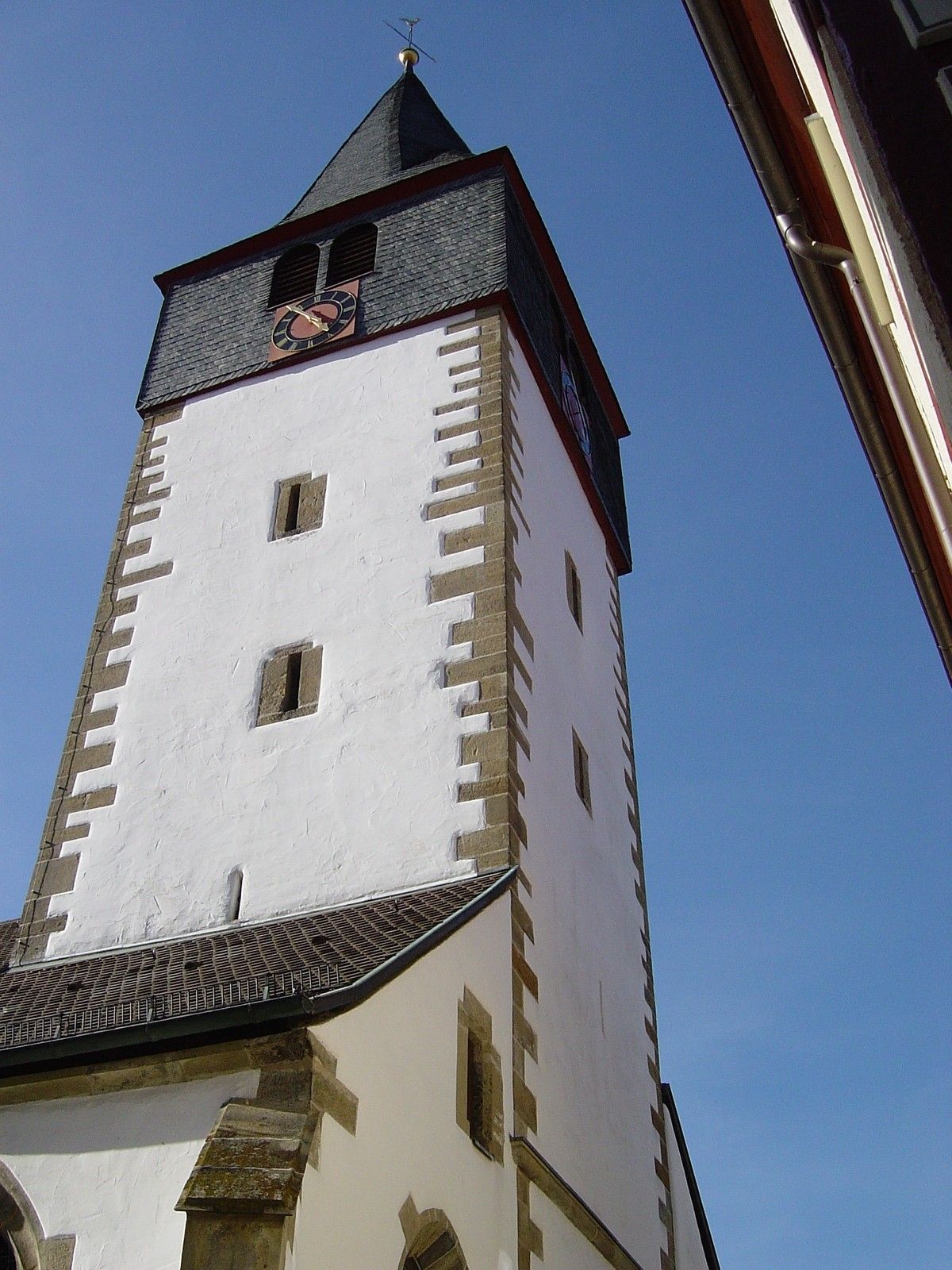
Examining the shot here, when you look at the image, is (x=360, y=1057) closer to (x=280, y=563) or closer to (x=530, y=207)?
(x=280, y=563)

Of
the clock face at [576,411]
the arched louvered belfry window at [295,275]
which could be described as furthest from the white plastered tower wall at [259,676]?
the clock face at [576,411]

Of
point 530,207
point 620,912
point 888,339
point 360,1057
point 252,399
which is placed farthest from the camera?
point 530,207

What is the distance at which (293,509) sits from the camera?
12141mm

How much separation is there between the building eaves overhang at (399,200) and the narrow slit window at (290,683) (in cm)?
588

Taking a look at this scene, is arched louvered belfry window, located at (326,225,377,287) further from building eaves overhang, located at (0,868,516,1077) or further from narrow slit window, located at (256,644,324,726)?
building eaves overhang, located at (0,868,516,1077)

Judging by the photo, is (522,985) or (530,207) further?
(530,207)

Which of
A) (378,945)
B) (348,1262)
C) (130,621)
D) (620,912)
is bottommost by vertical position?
(348,1262)

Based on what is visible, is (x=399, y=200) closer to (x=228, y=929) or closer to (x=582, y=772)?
(x=582, y=772)


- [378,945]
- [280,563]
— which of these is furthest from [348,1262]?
[280,563]

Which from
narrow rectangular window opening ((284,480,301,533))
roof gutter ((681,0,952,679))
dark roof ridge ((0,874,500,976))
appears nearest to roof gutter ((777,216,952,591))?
roof gutter ((681,0,952,679))

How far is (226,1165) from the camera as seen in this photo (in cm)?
546

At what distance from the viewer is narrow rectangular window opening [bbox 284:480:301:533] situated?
1197cm

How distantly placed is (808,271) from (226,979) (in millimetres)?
4183

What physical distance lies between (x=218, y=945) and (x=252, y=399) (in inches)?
249
